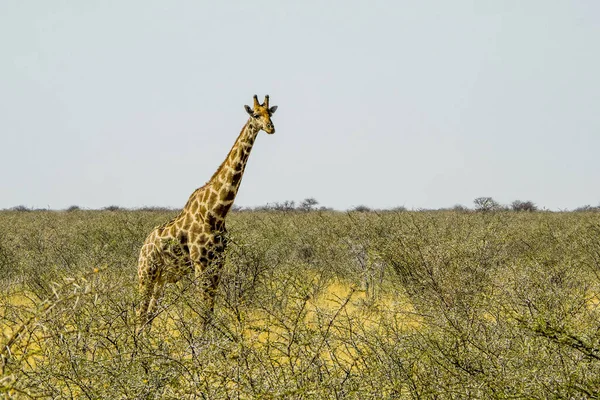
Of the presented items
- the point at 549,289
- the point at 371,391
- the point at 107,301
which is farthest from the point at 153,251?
Result: the point at 371,391

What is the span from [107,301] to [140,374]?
1.35 m

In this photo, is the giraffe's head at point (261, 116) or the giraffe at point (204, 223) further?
the giraffe's head at point (261, 116)

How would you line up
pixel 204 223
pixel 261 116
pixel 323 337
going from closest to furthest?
pixel 323 337 < pixel 204 223 < pixel 261 116

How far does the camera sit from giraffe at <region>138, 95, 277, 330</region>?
7453 millimetres

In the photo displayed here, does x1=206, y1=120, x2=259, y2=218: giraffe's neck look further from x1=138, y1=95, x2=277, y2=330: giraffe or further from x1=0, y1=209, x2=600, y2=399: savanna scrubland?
x1=0, y1=209, x2=600, y2=399: savanna scrubland

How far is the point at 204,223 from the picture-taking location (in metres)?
7.63

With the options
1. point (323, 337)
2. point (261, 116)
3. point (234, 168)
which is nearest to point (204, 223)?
point (234, 168)

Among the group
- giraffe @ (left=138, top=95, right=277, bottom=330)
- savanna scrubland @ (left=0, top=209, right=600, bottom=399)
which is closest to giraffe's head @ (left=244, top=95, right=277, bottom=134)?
giraffe @ (left=138, top=95, right=277, bottom=330)

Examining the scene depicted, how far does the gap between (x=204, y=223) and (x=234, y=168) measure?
710mm

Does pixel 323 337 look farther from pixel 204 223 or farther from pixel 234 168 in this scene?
pixel 234 168

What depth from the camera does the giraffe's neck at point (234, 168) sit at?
7.85 metres

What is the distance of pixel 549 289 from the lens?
6461 mm

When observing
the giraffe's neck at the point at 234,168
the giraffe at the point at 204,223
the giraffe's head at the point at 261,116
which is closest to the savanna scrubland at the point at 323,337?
the giraffe at the point at 204,223

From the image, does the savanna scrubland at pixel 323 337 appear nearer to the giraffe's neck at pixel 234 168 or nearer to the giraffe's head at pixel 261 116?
the giraffe's neck at pixel 234 168
